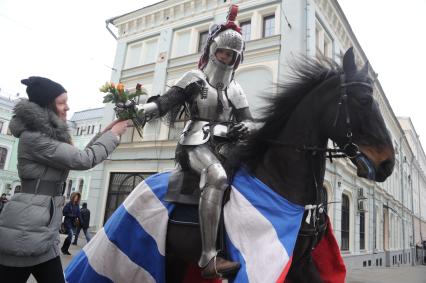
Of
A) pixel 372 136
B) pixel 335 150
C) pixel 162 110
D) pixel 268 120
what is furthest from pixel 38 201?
pixel 372 136

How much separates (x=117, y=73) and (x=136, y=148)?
4127mm

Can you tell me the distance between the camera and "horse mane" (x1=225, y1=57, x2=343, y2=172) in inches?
101

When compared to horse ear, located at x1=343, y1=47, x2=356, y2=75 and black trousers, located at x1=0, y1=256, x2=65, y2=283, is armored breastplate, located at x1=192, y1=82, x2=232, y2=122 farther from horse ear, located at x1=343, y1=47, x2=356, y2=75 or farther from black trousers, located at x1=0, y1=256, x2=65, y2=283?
black trousers, located at x1=0, y1=256, x2=65, y2=283

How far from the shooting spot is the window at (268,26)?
39.3 ft

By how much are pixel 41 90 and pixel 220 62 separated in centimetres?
144

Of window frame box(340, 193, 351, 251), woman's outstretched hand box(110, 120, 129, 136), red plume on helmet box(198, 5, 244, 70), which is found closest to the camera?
woman's outstretched hand box(110, 120, 129, 136)

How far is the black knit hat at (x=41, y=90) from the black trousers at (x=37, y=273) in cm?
104

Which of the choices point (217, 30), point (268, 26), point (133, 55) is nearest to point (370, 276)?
point (268, 26)

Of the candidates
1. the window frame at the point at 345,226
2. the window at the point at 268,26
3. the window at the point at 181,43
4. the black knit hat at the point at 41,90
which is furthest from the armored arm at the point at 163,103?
the window frame at the point at 345,226

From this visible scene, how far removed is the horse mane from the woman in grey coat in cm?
104

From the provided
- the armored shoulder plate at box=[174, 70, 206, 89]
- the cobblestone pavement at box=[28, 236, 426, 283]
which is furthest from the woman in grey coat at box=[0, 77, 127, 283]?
the cobblestone pavement at box=[28, 236, 426, 283]

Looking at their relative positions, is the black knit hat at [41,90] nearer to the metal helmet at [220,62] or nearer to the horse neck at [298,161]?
the metal helmet at [220,62]

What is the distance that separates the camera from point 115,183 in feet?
45.3

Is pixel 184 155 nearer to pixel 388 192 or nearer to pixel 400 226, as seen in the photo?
pixel 388 192
